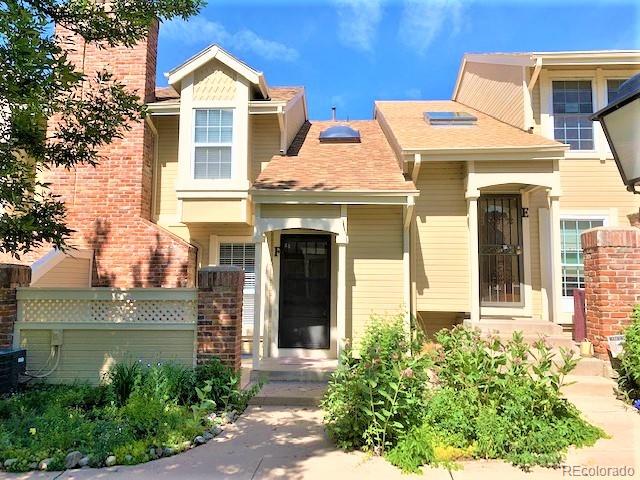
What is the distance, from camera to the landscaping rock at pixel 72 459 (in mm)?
3773

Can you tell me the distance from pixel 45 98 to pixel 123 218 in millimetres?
4433

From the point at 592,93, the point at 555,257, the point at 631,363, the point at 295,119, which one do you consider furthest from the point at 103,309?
the point at 592,93

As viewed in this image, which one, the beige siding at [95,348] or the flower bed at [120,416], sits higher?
the beige siding at [95,348]

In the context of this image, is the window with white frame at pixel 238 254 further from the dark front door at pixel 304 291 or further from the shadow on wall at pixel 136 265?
the dark front door at pixel 304 291

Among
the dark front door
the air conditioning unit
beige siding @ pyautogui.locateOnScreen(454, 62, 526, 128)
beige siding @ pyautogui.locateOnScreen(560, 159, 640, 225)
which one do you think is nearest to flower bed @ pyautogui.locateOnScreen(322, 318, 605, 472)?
the dark front door

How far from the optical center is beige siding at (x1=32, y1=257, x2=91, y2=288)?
24.4 ft

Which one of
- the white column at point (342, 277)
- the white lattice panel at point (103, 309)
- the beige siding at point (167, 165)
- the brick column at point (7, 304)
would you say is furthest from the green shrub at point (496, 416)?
the beige siding at point (167, 165)

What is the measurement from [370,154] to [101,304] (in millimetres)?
5681

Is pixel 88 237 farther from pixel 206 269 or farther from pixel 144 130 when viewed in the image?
pixel 206 269

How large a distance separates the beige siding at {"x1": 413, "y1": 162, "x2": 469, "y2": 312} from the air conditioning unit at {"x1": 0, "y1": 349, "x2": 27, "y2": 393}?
246 inches

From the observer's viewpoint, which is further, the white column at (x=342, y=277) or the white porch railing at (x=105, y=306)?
the white column at (x=342, y=277)

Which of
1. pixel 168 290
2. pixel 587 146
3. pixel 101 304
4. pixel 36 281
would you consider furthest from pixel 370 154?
pixel 36 281

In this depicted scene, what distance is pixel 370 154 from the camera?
8844mm

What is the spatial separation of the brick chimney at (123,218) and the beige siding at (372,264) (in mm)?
3270
